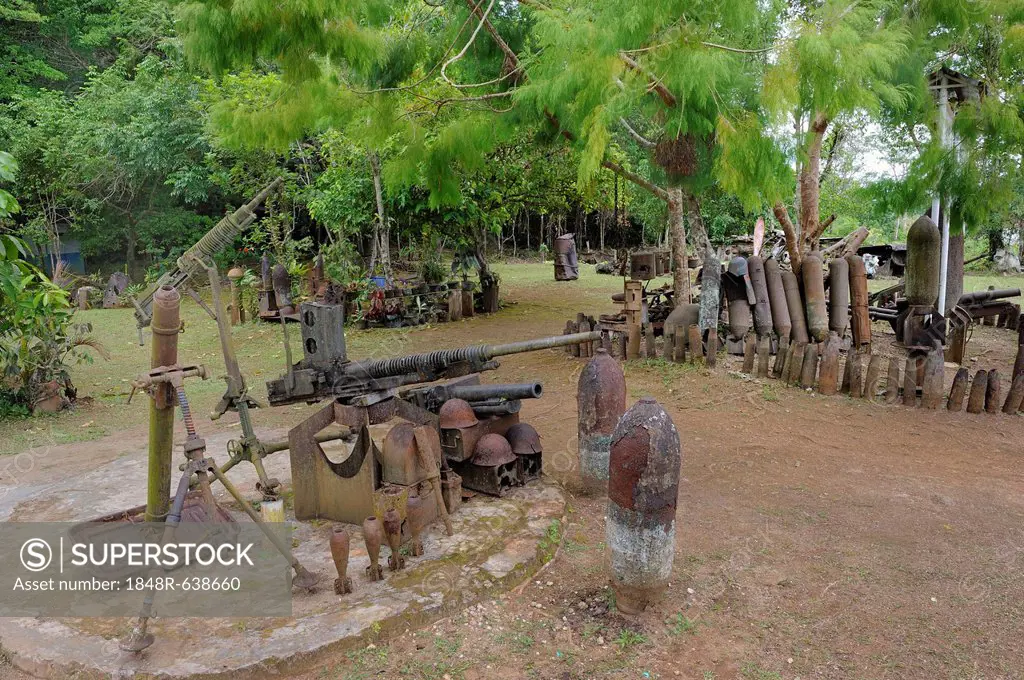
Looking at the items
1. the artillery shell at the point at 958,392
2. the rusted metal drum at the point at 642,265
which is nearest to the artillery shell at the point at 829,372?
the artillery shell at the point at 958,392

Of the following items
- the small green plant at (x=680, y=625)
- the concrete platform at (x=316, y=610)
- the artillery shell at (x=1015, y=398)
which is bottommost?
the small green plant at (x=680, y=625)

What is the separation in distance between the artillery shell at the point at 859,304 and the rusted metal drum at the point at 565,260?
32.6 feet

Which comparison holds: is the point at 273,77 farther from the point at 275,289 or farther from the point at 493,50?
the point at 493,50


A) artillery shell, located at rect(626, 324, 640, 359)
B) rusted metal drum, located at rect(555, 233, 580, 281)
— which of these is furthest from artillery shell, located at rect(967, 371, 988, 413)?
rusted metal drum, located at rect(555, 233, 580, 281)

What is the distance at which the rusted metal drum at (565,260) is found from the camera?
61.9ft

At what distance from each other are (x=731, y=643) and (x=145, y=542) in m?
3.14

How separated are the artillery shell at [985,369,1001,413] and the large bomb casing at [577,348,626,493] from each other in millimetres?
4348

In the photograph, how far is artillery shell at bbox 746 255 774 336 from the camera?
30.4 ft

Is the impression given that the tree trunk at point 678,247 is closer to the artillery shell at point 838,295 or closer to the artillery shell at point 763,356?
the artillery shell at point 838,295

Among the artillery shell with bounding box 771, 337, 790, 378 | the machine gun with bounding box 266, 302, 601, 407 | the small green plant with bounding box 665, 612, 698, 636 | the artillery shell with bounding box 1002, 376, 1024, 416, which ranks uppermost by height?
the machine gun with bounding box 266, 302, 601, 407

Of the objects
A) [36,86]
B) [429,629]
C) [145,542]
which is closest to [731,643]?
[429,629]

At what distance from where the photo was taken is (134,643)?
128 inches

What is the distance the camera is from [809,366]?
8.00m

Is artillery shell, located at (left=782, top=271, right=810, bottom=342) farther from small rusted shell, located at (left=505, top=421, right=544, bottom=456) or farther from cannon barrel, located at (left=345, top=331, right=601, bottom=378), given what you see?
cannon barrel, located at (left=345, top=331, right=601, bottom=378)
